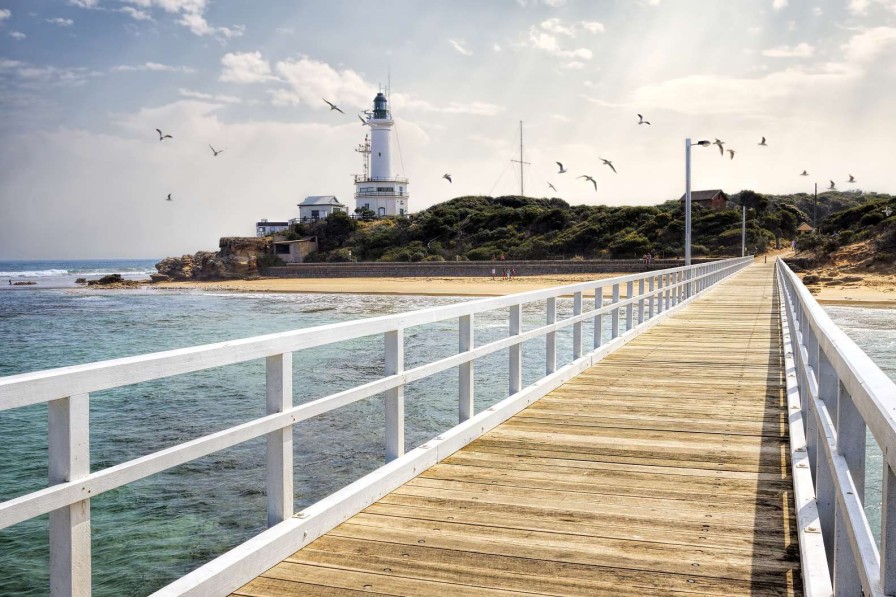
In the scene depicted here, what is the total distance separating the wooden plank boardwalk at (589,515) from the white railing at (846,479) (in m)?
0.19

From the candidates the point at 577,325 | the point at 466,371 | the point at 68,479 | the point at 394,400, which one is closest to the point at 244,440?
the point at 68,479

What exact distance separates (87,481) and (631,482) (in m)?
3.56

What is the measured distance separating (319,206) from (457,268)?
5339 centimetres

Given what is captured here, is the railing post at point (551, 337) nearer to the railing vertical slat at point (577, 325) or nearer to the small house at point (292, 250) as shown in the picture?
the railing vertical slat at point (577, 325)

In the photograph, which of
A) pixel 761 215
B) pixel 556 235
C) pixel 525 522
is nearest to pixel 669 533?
pixel 525 522

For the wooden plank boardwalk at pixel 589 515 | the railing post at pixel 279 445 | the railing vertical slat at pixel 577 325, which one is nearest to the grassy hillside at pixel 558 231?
the railing vertical slat at pixel 577 325

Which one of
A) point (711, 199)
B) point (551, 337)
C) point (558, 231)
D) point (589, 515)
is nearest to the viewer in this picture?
point (589, 515)

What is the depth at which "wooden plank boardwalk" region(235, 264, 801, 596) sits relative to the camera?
11.8 ft

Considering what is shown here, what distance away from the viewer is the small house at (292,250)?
82.4 meters

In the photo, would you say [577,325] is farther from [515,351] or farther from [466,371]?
[466,371]

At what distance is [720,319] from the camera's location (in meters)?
17.4

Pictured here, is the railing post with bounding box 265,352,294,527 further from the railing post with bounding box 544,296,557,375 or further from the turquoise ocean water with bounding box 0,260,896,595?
the railing post with bounding box 544,296,557,375

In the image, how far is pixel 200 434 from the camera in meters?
11.9

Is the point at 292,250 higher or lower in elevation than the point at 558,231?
lower
